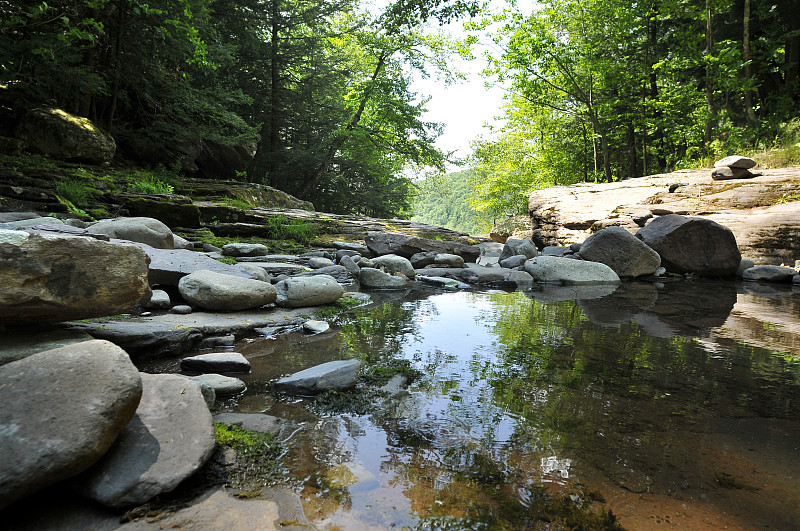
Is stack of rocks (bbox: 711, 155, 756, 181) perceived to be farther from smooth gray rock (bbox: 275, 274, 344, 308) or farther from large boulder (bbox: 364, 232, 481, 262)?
Answer: smooth gray rock (bbox: 275, 274, 344, 308)

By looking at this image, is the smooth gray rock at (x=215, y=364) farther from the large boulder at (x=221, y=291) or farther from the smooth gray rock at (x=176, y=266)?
the smooth gray rock at (x=176, y=266)

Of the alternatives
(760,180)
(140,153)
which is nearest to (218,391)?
(760,180)

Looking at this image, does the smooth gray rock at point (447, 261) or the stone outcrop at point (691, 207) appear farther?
the smooth gray rock at point (447, 261)

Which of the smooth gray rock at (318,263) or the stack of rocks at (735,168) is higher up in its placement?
the stack of rocks at (735,168)

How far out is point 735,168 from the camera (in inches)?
361

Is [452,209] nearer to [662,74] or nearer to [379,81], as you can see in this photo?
[379,81]

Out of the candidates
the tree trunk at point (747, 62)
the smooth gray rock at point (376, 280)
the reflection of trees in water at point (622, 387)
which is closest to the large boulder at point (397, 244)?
the smooth gray rock at point (376, 280)

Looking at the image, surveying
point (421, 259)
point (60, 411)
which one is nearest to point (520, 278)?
point (421, 259)

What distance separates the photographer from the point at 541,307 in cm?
469

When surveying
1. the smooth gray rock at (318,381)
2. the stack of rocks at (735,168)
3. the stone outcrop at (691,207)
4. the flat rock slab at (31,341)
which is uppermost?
the stack of rocks at (735,168)

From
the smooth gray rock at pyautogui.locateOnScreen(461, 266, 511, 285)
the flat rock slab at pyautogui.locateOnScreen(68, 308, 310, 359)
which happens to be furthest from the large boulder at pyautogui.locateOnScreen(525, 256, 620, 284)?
the flat rock slab at pyautogui.locateOnScreen(68, 308, 310, 359)

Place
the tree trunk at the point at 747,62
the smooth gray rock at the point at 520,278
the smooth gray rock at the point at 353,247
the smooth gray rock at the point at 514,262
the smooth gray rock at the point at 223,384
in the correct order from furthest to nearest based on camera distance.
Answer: the tree trunk at the point at 747,62 < the smooth gray rock at the point at 514,262 < the smooth gray rock at the point at 353,247 < the smooth gray rock at the point at 520,278 < the smooth gray rock at the point at 223,384

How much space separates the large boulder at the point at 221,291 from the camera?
10.9 feet

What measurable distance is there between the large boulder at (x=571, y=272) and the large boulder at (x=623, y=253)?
461 millimetres
